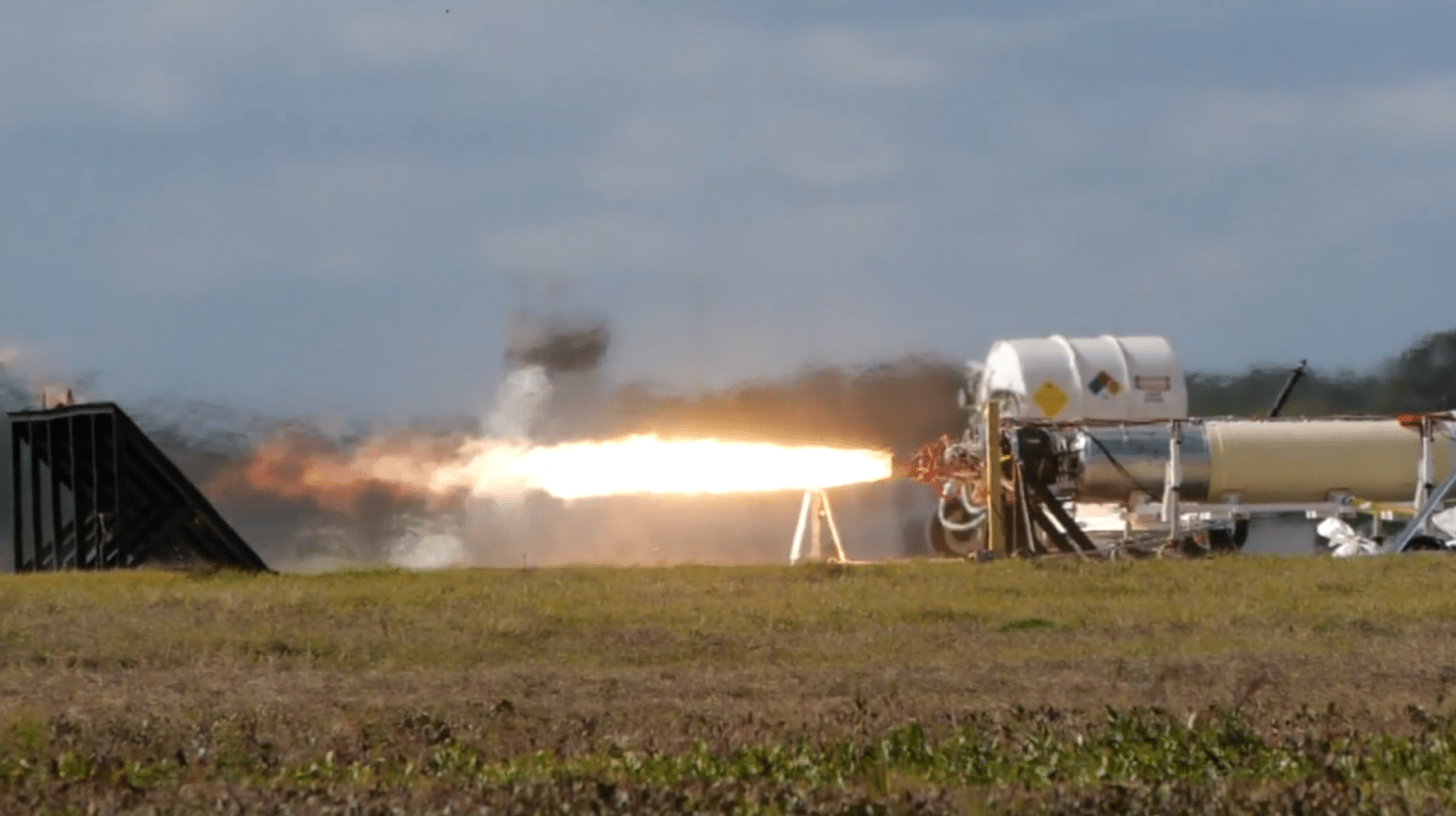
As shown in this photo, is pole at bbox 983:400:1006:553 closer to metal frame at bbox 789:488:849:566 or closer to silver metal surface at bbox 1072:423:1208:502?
silver metal surface at bbox 1072:423:1208:502

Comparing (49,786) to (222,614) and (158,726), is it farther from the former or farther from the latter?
(222,614)

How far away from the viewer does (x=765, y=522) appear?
38844mm

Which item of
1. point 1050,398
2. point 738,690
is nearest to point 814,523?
point 1050,398

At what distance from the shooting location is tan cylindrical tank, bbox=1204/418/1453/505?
31.6 m

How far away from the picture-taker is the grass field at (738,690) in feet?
31.1

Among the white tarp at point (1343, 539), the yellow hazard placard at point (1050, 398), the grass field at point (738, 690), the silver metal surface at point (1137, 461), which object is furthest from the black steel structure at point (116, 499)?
the white tarp at point (1343, 539)

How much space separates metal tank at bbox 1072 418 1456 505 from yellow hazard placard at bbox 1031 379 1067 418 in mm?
3998

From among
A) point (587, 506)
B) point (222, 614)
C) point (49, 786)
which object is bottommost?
point (49, 786)

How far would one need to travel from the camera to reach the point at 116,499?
27625 mm

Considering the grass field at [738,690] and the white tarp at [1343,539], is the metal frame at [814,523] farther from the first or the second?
the white tarp at [1343,539]

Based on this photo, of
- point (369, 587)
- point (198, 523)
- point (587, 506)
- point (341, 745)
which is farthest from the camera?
point (587, 506)

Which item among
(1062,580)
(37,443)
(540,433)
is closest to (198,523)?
(37,443)

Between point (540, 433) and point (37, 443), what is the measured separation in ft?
24.3

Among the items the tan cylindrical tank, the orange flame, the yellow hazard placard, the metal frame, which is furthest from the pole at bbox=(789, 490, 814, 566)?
the tan cylindrical tank
